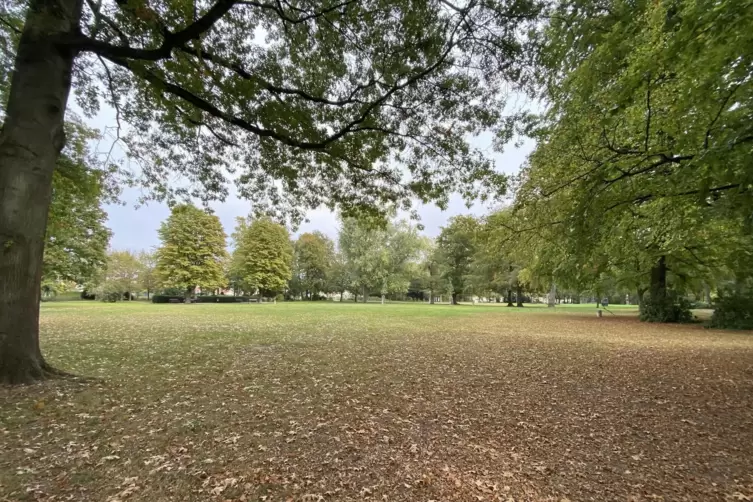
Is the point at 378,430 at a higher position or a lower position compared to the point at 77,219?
lower

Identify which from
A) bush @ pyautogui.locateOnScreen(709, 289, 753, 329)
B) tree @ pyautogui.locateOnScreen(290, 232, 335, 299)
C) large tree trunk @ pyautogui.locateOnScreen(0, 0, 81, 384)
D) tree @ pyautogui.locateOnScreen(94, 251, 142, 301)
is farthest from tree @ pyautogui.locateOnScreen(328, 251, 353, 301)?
large tree trunk @ pyautogui.locateOnScreen(0, 0, 81, 384)

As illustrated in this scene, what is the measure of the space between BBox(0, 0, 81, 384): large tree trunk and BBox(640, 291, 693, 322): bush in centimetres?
2372

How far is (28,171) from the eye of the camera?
470 cm

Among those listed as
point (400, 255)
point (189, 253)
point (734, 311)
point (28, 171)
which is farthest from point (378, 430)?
point (189, 253)

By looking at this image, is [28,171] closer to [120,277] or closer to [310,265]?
[310,265]

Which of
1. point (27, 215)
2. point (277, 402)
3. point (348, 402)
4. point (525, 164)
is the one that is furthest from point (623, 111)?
point (27, 215)

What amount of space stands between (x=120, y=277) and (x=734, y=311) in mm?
56483

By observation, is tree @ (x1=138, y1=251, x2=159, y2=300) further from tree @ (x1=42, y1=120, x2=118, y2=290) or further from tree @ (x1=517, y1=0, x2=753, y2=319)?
tree @ (x1=517, y1=0, x2=753, y2=319)

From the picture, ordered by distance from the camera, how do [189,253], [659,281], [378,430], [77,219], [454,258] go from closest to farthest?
[378,430]
[659,281]
[77,219]
[189,253]
[454,258]

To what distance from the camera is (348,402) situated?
4773mm

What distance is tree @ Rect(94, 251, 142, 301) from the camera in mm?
39500

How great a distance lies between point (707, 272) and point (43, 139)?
87.2 feet

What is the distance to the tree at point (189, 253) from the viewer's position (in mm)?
39531

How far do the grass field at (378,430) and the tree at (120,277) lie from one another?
132 feet
